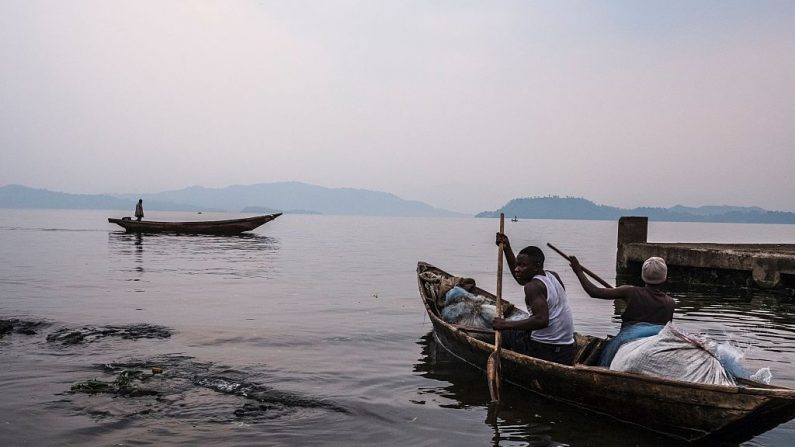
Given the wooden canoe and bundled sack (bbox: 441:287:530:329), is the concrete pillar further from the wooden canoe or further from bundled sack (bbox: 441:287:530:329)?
Answer: the wooden canoe

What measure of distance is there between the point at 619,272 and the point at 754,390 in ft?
67.7

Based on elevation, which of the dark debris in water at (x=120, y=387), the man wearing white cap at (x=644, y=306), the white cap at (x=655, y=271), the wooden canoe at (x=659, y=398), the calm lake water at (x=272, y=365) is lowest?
the calm lake water at (x=272, y=365)

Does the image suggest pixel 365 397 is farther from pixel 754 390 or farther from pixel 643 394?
pixel 754 390

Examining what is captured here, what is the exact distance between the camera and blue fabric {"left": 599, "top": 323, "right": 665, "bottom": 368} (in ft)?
24.7

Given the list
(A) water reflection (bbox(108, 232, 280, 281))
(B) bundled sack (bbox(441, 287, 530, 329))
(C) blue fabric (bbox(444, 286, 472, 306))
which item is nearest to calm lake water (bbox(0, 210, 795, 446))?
(B) bundled sack (bbox(441, 287, 530, 329))

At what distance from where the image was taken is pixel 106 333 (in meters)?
12.1

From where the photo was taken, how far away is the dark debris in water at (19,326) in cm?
1189

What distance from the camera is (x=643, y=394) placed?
6.75 meters

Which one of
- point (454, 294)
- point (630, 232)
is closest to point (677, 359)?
point (454, 294)

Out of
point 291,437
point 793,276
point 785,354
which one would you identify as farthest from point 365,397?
point 793,276

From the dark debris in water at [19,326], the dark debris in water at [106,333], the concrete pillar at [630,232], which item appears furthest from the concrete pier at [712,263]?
the dark debris in water at [19,326]

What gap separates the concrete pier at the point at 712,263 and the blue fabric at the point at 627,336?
45.7ft

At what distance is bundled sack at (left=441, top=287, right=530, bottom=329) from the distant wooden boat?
35.2m

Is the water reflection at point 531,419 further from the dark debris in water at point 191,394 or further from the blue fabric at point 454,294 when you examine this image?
the blue fabric at point 454,294
